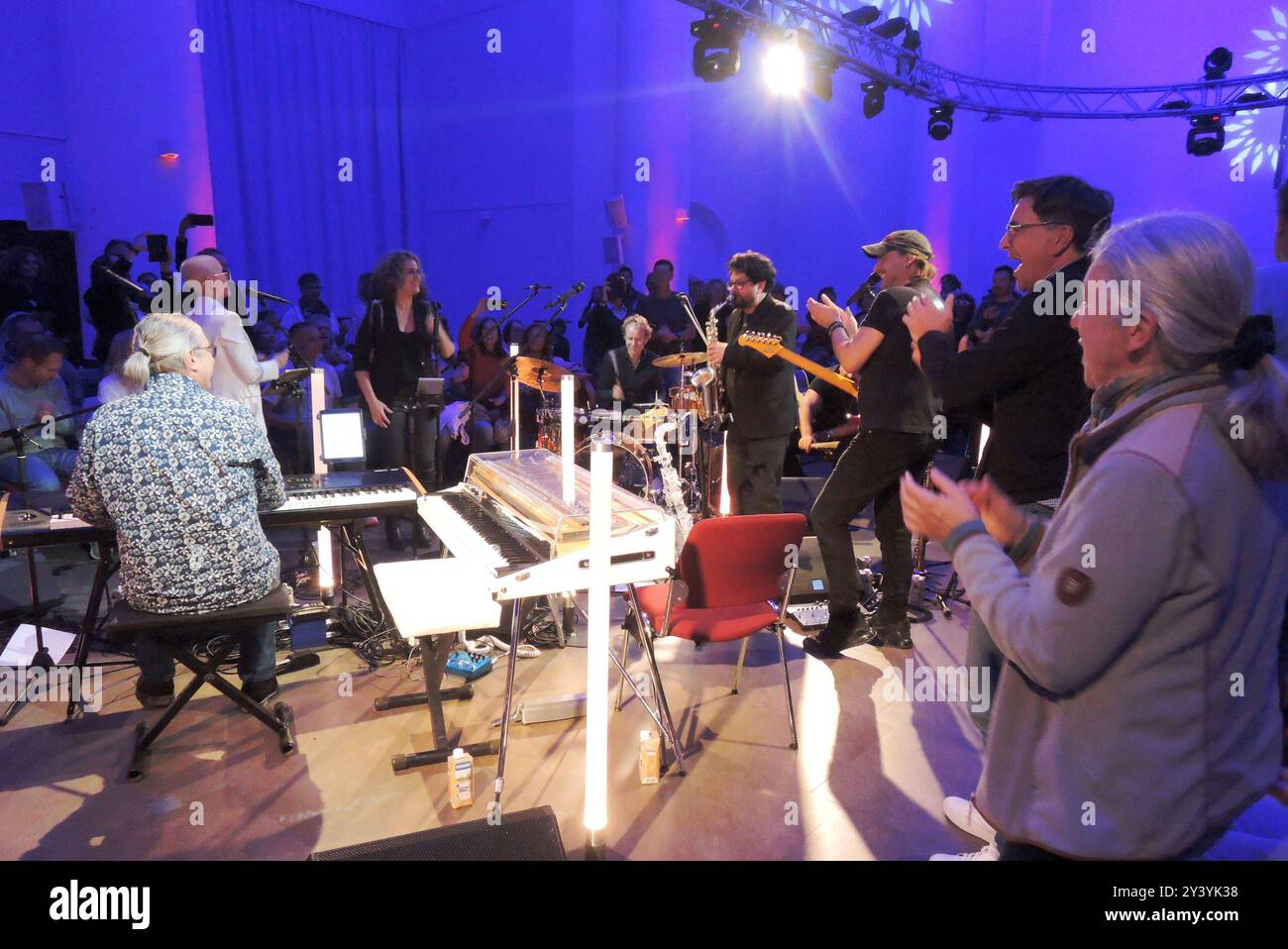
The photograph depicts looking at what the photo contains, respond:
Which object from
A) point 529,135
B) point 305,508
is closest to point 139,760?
point 305,508

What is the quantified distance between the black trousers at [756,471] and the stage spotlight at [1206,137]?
8.07 metres

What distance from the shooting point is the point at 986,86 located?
1048cm

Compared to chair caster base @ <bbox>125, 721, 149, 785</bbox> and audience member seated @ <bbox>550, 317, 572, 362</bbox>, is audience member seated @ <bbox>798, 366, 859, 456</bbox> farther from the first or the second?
chair caster base @ <bbox>125, 721, 149, 785</bbox>

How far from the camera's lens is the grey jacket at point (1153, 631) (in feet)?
3.81

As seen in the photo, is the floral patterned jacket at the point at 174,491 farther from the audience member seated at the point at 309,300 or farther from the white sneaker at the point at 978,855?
the audience member seated at the point at 309,300

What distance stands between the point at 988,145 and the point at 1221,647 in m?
12.7

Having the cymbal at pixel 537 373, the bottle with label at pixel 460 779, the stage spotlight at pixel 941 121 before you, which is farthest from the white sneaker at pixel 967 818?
the stage spotlight at pixel 941 121

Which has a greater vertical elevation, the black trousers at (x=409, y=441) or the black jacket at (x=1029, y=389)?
the black jacket at (x=1029, y=389)

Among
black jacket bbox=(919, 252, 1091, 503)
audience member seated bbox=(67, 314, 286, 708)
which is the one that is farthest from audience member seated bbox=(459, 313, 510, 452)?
black jacket bbox=(919, 252, 1091, 503)

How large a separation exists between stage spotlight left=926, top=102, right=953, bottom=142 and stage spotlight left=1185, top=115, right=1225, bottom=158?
271cm

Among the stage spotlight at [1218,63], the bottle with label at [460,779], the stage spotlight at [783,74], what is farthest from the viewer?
the stage spotlight at [783,74]

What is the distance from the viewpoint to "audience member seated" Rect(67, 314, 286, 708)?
9.68ft
